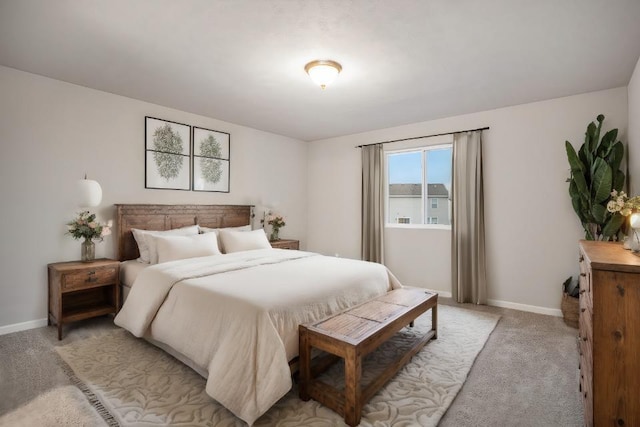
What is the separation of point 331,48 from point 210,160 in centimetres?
265

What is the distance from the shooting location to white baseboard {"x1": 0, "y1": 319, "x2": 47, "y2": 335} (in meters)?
3.02

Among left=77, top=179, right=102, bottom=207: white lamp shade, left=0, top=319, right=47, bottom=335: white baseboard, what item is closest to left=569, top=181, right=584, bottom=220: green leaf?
left=77, top=179, right=102, bottom=207: white lamp shade

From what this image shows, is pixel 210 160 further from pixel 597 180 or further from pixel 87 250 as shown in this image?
pixel 597 180

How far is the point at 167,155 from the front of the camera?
4125mm

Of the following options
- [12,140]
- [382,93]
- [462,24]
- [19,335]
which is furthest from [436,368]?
[12,140]

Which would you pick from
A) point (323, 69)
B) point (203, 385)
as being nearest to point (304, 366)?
point (203, 385)

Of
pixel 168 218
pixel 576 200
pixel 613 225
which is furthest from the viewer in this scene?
pixel 168 218

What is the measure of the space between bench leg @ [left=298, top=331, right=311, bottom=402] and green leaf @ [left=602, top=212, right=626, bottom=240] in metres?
3.06

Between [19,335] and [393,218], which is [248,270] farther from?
[393,218]

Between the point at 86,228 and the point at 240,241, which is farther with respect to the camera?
the point at 240,241

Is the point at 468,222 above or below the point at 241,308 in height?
above

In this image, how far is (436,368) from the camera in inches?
98.1

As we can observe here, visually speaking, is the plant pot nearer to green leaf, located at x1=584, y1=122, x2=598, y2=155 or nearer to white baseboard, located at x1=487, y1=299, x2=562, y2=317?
white baseboard, located at x1=487, y1=299, x2=562, y2=317

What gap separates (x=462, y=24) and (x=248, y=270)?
8.52 ft
